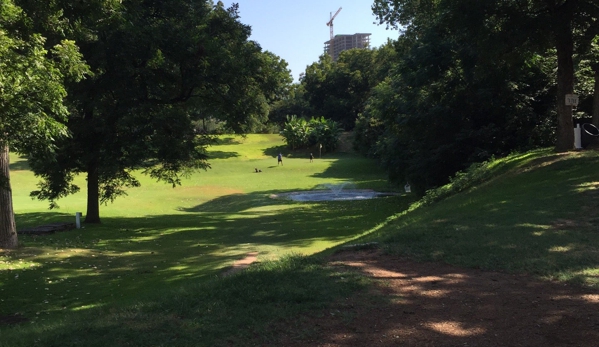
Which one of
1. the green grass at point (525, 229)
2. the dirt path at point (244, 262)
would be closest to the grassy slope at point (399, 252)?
the green grass at point (525, 229)

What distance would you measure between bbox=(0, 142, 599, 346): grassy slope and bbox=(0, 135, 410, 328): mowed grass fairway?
2294 mm

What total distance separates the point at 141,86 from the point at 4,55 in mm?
10559

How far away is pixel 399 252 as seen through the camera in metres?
8.14

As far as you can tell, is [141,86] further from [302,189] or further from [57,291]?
[302,189]

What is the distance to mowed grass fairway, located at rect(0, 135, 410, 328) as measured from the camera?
32.7ft

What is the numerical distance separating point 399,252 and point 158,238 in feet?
39.1

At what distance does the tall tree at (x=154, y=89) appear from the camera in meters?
17.3

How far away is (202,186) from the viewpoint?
1539 inches

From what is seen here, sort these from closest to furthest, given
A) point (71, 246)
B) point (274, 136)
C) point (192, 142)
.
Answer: point (71, 246) < point (192, 142) < point (274, 136)

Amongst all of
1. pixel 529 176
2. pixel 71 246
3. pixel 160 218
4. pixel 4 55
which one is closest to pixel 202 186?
pixel 160 218

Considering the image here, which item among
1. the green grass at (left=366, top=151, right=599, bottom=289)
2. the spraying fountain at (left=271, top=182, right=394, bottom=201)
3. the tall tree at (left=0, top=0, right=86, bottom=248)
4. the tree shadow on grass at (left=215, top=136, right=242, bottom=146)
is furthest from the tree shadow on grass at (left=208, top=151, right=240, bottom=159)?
the tall tree at (left=0, top=0, right=86, bottom=248)

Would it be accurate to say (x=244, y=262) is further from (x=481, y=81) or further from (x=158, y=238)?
(x=481, y=81)

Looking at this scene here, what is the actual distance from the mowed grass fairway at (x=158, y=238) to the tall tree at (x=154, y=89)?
2.63m

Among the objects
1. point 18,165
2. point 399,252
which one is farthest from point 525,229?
point 18,165
